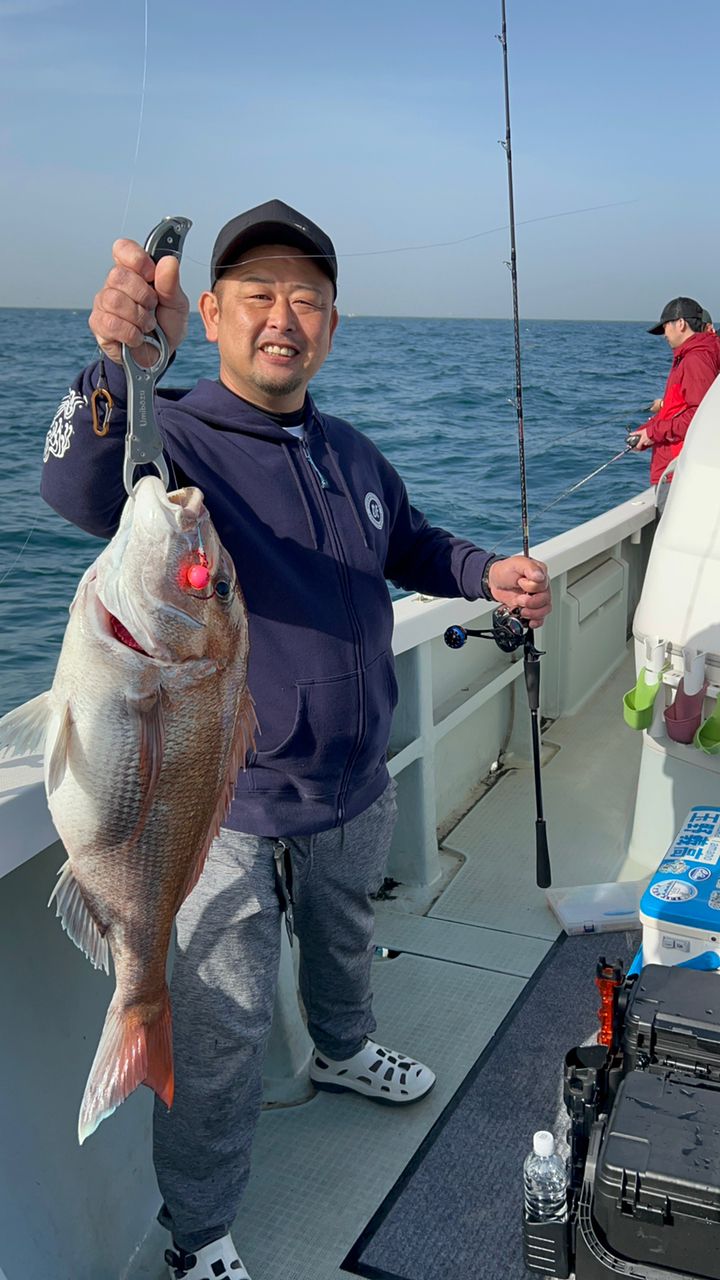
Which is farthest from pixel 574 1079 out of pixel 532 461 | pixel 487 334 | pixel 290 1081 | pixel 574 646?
pixel 487 334

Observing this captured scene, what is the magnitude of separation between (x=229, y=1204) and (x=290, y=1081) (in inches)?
24.9

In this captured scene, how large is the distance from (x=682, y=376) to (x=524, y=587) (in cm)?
431

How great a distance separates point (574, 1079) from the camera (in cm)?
209

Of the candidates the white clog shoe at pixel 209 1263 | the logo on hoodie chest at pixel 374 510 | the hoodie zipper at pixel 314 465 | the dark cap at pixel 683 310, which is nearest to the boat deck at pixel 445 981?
the white clog shoe at pixel 209 1263

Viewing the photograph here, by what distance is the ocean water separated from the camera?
7.77m

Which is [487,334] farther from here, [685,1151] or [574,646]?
[685,1151]

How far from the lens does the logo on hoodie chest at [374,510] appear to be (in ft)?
7.53

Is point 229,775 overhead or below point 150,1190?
overhead

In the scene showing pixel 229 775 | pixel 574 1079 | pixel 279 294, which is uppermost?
pixel 279 294

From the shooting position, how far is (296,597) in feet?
6.71

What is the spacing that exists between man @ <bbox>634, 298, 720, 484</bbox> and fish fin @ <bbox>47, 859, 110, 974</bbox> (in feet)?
16.7

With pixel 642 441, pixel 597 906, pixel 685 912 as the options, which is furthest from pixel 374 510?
pixel 642 441

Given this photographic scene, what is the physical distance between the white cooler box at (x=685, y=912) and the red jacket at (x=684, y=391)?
12.5 feet

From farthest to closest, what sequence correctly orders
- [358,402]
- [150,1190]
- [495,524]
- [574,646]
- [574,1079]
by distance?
1. [358,402]
2. [495,524]
3. [574,646]
4. [150,1190]
5. [574,1079]
